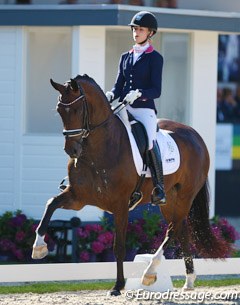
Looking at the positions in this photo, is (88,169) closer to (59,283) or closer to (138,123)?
(138,123)

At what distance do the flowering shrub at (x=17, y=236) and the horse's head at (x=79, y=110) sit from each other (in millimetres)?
4135

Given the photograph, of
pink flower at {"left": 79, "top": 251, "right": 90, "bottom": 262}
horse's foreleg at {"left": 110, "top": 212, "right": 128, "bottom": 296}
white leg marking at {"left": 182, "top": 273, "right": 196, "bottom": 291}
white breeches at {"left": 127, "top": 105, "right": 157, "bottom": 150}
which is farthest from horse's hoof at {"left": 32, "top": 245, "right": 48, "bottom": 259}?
pink flower at {"left": 79, "top": 251, "right": 90, "bottom": 262}

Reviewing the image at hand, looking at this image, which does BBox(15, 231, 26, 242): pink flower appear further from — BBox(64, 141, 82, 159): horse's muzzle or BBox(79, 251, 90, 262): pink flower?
BBox(64, 141, 82, 159): horse's muzzle

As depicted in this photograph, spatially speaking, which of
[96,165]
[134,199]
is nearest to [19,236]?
[134,199]

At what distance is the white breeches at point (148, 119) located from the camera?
969cm

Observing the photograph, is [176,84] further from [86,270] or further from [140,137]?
[140,137]

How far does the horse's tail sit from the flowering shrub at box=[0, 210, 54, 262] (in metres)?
2.84

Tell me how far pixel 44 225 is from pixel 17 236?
4.00m

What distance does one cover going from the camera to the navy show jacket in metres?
9.65

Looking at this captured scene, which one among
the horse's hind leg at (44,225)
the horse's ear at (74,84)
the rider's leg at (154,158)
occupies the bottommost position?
the horse's hind leg at (44,225)

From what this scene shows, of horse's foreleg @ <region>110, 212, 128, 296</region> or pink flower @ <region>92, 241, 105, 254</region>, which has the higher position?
horse's foreleg @ <region>110, 212, 128, 296</region>

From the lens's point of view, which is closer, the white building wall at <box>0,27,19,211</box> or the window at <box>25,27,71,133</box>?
the white building wall at <box>0,27,19,211</box>

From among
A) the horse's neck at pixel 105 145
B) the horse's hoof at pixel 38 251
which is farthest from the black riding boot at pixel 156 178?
the horse's hoof at pixel 38 251

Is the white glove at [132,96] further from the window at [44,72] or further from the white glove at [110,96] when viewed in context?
the window at [44,72]
